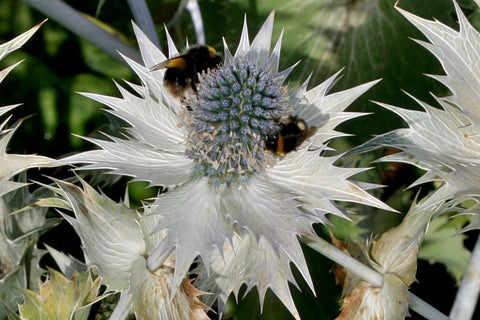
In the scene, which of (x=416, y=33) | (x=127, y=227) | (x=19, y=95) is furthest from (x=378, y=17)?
(x=19, y=95)

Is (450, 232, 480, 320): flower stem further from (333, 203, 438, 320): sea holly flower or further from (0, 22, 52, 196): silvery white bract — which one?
(0, 22, 52, 196): silvery white bract

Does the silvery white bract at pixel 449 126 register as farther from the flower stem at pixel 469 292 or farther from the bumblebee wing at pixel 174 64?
the bumblebee wing at pixel 174 64

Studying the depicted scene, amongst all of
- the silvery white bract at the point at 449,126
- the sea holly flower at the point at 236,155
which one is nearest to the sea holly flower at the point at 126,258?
the sea holly flower at the point at 236,155

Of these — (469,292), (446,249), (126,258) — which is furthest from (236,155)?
(446,249)

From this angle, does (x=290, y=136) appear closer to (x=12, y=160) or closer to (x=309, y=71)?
(x=12, y=160)

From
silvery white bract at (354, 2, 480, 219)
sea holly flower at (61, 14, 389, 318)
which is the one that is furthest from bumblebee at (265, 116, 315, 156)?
silvery white bract at (354, 2, 480, 219)

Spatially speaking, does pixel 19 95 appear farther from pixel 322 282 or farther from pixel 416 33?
pixel 416 33

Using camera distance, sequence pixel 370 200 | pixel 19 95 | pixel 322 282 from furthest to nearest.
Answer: pixel 19 95 → pixel 322 282 → pixel 370 200

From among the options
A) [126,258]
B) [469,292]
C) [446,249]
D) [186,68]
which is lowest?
[446,249]
